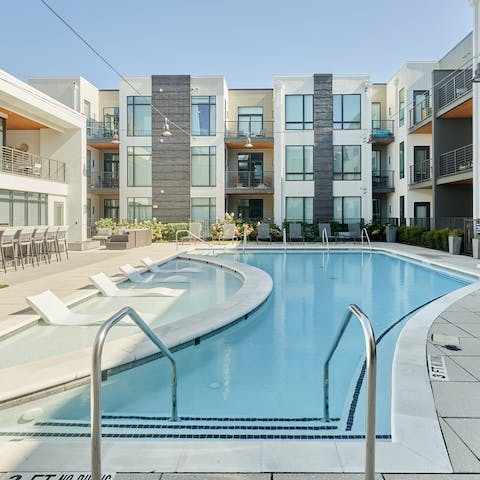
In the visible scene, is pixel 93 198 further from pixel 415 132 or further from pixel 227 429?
pixel 227 429

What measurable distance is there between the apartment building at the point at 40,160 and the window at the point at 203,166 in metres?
7.26

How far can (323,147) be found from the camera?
26578mm

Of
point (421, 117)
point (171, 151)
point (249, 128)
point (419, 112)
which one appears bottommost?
point (171, 151)

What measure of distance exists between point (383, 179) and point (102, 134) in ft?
54.0

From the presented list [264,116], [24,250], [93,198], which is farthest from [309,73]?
[24,250]

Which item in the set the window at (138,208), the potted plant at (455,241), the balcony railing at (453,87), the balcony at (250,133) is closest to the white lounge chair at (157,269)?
the potted plant at (455,241)

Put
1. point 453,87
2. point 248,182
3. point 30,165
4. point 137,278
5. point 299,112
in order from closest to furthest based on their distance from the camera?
point 137,278 < point 453,87 < point 30,165 < point 299,112 < point 248,182

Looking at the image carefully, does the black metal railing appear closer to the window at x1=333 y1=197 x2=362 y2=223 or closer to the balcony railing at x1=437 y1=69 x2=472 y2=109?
the window at x1=333 y1=197 x2=362 y2=223

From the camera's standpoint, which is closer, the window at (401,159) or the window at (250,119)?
the window at (401,159)

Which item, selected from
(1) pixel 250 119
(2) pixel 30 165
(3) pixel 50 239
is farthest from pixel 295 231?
(3) pixel 50 239

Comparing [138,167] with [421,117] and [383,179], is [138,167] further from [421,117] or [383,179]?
[421,117]

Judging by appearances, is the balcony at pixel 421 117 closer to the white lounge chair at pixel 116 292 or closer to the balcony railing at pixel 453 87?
the balcony railing at pixel 453 87

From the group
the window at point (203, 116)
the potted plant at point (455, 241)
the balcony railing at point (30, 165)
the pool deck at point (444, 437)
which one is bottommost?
the pool deck at point (444, 437)

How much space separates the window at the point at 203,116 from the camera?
26844 millimetres
